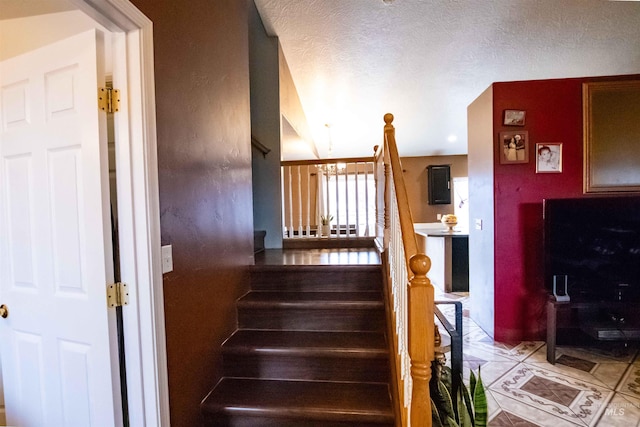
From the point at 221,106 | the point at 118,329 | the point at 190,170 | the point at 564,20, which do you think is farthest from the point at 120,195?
the point at 564,20

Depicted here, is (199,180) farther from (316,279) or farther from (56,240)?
(316,279)

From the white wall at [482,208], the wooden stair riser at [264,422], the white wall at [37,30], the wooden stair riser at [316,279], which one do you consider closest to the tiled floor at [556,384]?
the white wall at [482,208]

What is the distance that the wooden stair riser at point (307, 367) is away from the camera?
1.80 metres

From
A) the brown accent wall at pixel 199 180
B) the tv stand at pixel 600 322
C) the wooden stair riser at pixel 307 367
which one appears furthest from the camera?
the tv stand at pixel 600 322

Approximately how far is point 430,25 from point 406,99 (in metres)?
1.80

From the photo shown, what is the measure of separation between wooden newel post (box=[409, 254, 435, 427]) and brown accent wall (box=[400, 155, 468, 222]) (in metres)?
7.02

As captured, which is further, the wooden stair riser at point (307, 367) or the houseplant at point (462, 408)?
the wooden stair riser at point (307, 367)

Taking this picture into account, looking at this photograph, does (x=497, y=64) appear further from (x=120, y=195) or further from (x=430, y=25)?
(x=120, y=195)

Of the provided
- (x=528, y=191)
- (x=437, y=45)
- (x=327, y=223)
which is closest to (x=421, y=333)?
(x=528, y=191)

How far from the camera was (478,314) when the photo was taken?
3.43 metres

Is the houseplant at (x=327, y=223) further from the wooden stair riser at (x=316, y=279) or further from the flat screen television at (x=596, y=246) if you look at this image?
the flat screen television at (x=596, y=246)

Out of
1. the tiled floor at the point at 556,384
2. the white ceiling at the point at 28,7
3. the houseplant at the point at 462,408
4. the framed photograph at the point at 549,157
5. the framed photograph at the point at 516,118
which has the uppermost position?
the white ceiling at the point at 28,7

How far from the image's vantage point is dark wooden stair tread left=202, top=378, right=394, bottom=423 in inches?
61.1

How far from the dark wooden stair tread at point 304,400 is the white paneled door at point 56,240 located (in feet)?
2.16
